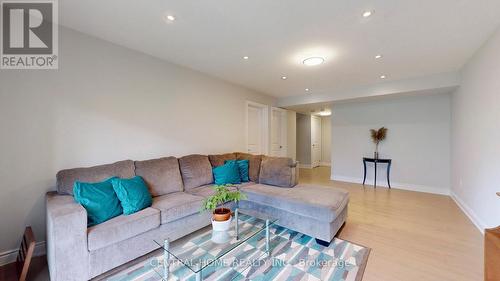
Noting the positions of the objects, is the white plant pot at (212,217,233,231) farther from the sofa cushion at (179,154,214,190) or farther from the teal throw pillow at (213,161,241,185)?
the teal throw pillow at (213,161,241,185)

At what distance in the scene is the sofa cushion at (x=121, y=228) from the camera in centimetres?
165

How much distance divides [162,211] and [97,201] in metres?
0.58

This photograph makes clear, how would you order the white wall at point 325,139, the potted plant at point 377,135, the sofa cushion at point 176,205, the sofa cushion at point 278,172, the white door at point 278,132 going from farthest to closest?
1. the white wall at point 325,139
2. the white door at point 278,132
3. the potted plant at point 377,135
4. the sofa cushion at point 278,172
5. the sofa cushion at point 176,205

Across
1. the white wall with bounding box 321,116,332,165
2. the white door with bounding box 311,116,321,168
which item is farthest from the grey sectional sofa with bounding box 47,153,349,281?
the white wall with bounding box 321,116,332,165

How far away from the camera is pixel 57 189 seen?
6.64 feet

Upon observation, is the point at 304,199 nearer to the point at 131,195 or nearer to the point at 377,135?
the point at 131,195

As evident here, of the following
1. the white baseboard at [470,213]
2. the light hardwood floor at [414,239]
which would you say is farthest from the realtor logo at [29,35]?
the white baseboard at [470,213]

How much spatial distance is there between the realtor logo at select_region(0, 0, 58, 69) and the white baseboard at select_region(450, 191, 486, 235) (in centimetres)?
540

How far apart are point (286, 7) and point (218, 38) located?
36.9 inches

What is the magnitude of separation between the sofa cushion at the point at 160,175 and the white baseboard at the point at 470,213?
397 cm

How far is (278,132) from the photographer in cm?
604

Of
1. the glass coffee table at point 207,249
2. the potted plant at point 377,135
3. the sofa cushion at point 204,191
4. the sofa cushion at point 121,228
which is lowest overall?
the glass coffee table at point 207,249

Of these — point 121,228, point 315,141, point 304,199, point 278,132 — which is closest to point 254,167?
point 304,199

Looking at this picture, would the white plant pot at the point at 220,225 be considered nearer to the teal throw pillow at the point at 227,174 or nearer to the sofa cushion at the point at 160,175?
the sofa cushion at the point at 160,175
